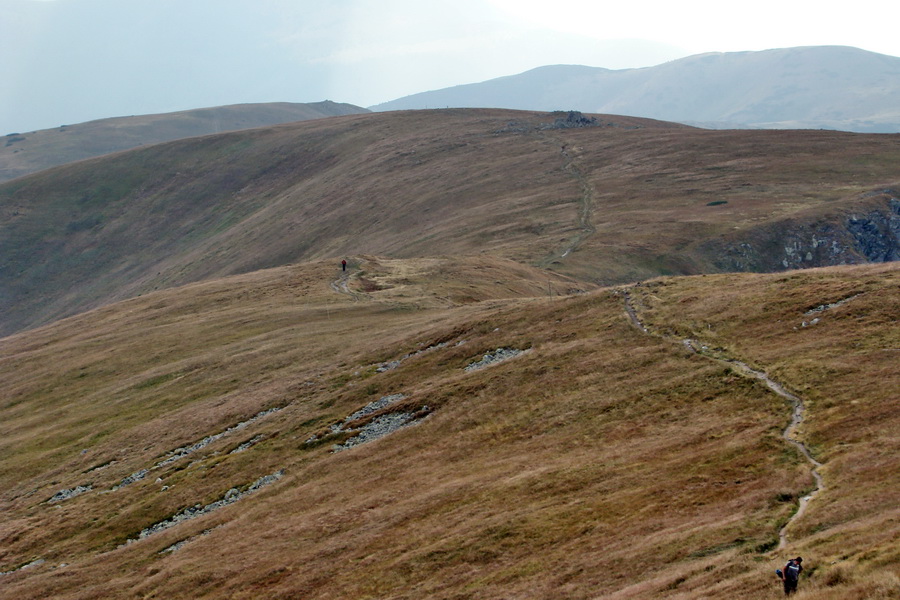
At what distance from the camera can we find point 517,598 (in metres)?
26.2

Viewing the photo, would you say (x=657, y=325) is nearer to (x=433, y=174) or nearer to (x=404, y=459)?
(x=404, y=459)

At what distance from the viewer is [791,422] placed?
34562mm

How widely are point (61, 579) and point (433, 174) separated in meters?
150

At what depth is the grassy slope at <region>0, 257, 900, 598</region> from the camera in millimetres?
26953

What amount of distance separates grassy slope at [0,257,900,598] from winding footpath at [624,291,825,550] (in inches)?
15.9

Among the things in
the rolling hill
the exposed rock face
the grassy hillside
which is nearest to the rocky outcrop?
the rolling hill

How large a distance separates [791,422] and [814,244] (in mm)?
89353

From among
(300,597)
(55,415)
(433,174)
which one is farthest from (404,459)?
(433,174)

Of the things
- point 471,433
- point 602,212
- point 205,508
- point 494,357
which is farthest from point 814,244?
point 205,508

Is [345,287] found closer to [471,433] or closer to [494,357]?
[494,357]

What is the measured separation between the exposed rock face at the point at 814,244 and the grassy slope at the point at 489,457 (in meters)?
53.0

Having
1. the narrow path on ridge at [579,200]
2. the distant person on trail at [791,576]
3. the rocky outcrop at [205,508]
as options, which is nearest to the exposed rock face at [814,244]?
the narrow path on ridge at [579,200]

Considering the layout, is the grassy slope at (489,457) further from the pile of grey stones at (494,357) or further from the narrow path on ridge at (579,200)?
the narrow path on ridge at (579,200)

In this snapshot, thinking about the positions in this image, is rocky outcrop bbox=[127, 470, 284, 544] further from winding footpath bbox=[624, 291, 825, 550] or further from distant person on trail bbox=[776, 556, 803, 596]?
distant person on trail bbox=[776, 556, 803, 596]
